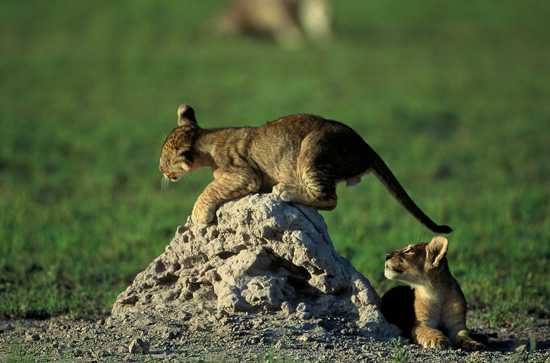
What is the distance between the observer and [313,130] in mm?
7719

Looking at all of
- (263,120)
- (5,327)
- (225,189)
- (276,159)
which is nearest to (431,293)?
(276,159)

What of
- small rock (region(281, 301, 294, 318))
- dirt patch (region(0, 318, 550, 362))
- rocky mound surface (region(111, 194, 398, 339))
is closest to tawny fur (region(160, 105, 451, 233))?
rocky mound surface (region(111, 194, 398, 339))

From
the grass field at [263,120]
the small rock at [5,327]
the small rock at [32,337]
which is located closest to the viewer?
the small rock at [32,337]

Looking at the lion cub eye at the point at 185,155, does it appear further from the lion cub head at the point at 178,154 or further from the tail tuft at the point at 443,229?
the tail tuft at the point at 443,229

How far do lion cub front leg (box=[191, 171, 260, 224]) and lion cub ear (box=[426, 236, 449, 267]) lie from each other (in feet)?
4.56

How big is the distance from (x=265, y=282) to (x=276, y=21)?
2253 cm

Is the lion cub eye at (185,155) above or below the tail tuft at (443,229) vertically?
above

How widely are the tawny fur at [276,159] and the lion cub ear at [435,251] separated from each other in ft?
0.65

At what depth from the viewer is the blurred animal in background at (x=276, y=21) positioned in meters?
29.5

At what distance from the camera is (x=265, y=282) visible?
7.63 m

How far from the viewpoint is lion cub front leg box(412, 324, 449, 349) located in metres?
7.52

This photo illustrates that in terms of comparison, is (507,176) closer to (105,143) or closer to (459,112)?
(459,112)

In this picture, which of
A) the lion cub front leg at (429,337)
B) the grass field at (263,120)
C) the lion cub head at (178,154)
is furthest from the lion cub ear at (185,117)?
the lion cub front leg at (429,337)

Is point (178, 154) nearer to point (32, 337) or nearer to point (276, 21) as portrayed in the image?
point (32, 337)
